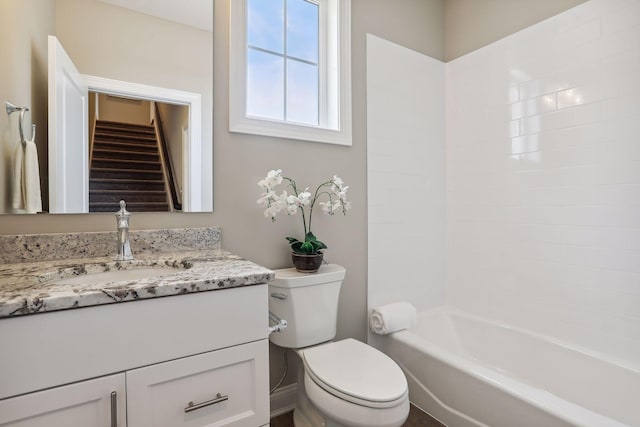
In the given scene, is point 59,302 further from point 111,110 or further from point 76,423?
point 111,110

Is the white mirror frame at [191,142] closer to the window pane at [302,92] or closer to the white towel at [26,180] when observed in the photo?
the white towel at [26,180]

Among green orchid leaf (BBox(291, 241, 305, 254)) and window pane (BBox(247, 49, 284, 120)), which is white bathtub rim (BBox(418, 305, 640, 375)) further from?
window pane (BBox(247, 49, 284, 120))

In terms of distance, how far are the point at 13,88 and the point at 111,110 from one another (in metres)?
0.29

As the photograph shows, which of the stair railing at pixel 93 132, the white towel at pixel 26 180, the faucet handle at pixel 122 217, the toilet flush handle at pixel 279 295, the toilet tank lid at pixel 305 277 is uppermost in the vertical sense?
the stair railing at pixel 93 132

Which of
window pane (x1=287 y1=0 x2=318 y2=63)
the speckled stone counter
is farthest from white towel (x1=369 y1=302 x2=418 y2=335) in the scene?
window pane (x1=287 y1=0 x2=318 y2=63)

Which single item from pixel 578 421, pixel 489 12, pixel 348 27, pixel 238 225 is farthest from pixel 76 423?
pixel 489 12

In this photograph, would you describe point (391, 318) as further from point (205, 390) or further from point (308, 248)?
point (205, 390)

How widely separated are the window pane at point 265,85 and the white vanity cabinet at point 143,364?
3.79ft

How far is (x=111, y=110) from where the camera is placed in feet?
4.27

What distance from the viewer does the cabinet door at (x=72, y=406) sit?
67 cm

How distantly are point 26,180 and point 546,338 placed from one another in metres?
2.51

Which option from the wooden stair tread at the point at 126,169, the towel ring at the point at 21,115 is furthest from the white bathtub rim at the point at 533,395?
the towel ring at the point at 21,115

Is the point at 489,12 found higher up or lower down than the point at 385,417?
higher up

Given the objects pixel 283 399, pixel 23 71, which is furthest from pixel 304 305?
pixel 23 71
